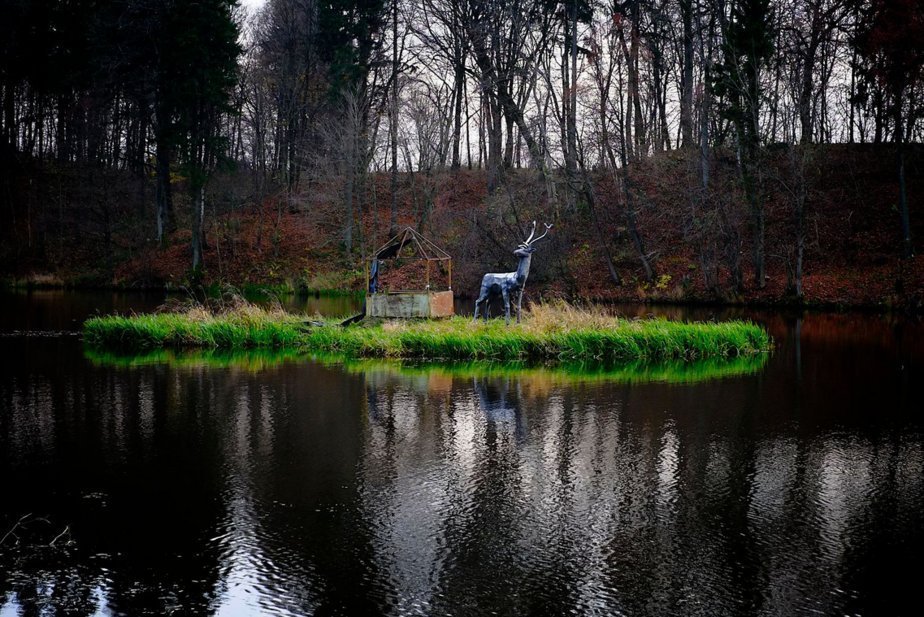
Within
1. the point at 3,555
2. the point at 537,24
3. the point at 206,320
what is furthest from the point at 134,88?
the point at 3,555

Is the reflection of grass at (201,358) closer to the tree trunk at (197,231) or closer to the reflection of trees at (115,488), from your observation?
the reflection of trees at (115,488)

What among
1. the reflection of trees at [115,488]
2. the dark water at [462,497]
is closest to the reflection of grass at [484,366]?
the dark water at [462,497]

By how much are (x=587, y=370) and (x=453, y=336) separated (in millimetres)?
3712

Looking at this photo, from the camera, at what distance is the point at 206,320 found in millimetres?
22062

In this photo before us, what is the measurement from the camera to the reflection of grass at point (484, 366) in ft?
→ 52.8

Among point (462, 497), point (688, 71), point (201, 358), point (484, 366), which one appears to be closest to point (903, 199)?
point (688, 71)

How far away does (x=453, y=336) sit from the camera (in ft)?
63.2

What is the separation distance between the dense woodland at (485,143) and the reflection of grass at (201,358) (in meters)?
18.4

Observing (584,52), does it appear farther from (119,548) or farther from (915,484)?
(119,548)

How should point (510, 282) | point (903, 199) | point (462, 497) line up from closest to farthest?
1. point (462, 497)
2. point (510, 282)
3. point (903, 199)

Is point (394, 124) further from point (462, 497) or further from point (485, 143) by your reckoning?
point (462, 497)

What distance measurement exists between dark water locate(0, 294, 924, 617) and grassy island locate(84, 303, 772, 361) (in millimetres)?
3533

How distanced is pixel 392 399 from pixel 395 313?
10.2 m

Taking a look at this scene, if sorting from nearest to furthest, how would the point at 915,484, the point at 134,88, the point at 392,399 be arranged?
1. the point at 915,484
2. the point at 392,399
3. the point at 134,88
